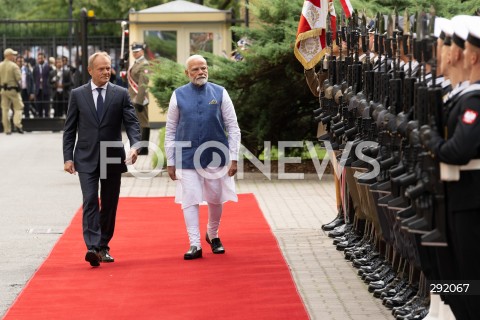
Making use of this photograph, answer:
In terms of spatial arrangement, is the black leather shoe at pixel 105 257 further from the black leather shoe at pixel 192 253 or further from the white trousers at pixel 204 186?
the white trousers at pixel 204 186

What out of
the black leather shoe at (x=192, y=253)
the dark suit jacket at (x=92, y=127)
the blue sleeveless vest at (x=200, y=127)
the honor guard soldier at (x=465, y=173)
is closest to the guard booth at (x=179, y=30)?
the blue sleeveless vest at (x=200, y=127)

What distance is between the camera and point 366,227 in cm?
1164

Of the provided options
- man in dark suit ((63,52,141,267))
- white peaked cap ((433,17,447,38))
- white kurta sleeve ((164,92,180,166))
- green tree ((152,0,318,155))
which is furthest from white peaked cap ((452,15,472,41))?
green tree ((152,0,318,155))

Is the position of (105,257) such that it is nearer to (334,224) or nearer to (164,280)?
(164,280)

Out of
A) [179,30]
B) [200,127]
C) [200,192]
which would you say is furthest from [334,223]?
[179,30]

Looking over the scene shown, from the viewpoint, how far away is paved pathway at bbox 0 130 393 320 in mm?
9859

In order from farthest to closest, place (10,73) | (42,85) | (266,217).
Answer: (42,85) < (10,73) < (266,217)

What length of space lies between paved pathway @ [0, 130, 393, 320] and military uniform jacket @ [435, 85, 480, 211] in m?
2.23

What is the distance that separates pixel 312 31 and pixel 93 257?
4.07 metres

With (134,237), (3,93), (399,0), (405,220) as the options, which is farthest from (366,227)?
(3,93)

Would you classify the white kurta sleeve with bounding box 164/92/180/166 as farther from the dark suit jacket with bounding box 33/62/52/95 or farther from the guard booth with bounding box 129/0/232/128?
the dark suit jacket with bounding box 33/62/52/95

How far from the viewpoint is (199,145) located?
12.1m

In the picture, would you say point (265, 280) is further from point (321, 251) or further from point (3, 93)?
point (3, 93)

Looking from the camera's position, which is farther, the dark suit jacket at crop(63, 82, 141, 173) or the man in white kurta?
the man in white kurta
